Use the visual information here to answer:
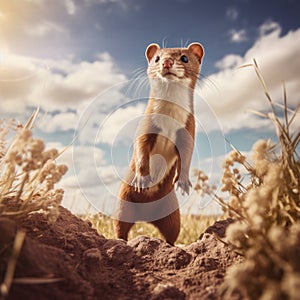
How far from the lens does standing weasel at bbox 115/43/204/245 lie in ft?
11.5

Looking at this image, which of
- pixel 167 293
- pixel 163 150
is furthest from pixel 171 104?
A: pixel 167 293

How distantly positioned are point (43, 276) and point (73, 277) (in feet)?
0.53

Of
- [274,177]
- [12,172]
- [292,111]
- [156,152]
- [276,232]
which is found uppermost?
[156,152]

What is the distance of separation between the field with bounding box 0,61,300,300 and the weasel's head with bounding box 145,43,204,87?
1.56 metres

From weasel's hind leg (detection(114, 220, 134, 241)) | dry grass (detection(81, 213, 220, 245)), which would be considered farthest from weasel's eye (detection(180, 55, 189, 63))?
dry grass (detection(81, 213, 220, 245))

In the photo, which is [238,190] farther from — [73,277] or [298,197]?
[73,277]

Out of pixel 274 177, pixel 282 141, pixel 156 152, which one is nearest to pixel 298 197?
pixel 282 141

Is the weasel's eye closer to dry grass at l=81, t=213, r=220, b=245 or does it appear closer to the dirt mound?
the dirt mound

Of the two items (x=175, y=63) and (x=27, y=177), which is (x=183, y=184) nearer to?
(x=175, y=63)

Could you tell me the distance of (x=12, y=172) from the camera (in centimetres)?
209

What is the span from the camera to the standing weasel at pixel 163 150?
349 cm

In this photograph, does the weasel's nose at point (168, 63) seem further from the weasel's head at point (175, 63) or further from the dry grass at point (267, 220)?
the dry grass at point (267, 220)

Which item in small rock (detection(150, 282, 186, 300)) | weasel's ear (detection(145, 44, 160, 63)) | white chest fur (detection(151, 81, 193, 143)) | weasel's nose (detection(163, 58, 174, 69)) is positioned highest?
weasel's ear (detection(145, 44, 160, 63))

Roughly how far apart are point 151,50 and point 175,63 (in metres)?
0.48
